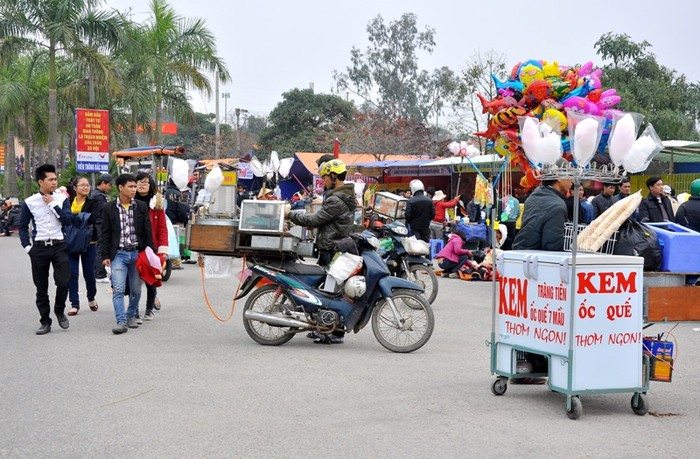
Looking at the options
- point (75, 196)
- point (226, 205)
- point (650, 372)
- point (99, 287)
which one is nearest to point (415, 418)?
point (650, 372)

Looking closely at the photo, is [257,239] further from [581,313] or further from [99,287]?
[99,287]

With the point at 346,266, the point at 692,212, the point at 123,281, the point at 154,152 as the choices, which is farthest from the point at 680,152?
the point at 123,281

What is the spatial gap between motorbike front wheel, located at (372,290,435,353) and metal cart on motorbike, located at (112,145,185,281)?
7.91 metres

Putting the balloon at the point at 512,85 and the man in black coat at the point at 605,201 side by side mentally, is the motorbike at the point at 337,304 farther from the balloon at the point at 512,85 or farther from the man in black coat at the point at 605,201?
the man in black coat at the point at 605,201

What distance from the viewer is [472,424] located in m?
6.18

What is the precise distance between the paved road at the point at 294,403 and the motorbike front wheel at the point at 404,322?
19 cm

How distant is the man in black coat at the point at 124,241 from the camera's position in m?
10.4

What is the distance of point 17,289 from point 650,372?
38.7 ft

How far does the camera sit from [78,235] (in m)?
11.6

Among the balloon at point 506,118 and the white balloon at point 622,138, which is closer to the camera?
the white balloon at point 622,138

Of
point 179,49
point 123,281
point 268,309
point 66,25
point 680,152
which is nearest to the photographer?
point 268,309

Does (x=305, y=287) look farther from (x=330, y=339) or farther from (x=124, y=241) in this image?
(x=124, y=241)

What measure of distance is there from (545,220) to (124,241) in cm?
550

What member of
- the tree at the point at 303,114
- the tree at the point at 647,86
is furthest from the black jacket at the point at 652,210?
the tree at the point at 303,114
